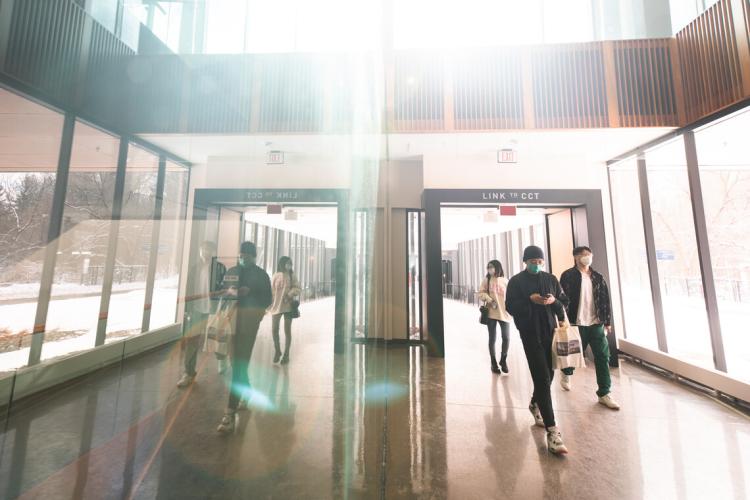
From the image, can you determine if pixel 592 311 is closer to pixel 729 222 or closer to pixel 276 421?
pixel 729 222

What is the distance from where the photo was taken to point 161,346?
45 centimetres

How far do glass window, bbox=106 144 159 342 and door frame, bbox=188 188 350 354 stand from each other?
69 mm

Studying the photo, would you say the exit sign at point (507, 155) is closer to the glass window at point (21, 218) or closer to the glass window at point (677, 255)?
the glass window at point (677, 255)

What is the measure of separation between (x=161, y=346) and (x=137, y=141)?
0.35 metres

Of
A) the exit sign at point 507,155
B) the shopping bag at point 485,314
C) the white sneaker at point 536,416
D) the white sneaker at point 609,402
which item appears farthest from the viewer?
the exit sign at point 507,155

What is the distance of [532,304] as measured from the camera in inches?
92.7

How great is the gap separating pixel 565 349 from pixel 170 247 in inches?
112

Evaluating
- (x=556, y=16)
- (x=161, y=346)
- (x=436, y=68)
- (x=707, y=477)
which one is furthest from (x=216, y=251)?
(x=556, y=16)

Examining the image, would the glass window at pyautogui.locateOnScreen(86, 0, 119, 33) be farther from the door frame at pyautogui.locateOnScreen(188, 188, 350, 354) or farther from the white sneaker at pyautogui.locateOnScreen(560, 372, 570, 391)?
the white sneaker at pyautogui.locateOnScreen(560, 372, 570, 391)

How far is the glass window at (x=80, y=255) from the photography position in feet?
1.17

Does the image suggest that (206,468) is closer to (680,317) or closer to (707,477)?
(707,477)

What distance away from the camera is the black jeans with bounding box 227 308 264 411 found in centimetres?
45

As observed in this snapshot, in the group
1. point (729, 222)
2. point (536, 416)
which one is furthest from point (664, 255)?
point (536, 416)

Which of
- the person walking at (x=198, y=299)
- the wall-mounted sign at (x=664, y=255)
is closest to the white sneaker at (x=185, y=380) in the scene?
the person walking at (x=198, y=299)
